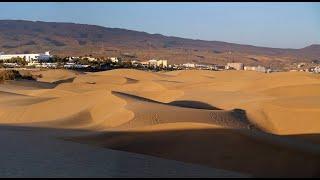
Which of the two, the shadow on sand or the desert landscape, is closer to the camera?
the shadow on sand

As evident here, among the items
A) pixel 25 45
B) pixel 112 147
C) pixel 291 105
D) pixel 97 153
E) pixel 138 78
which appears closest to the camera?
pixel 97 153

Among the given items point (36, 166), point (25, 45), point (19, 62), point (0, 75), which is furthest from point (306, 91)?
point (25, 45)

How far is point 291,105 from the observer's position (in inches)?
996

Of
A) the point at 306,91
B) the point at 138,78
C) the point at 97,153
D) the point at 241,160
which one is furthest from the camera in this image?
the point at 138,78

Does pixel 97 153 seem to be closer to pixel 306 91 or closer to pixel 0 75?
pixel 306 91

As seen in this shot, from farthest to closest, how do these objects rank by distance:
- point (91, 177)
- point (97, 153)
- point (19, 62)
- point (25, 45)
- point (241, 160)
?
point (25, 45) < point (19, 62) < point (97, 153) < point (241, 160) < point (91, 177)

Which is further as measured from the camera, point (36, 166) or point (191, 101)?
point (191, 101)

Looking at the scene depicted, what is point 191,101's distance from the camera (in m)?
30.7

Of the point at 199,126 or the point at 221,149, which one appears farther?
the point at 199,126

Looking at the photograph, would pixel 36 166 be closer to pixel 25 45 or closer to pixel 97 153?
pixel 97 153

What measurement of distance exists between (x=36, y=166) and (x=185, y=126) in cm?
608

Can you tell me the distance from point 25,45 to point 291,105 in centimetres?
15960

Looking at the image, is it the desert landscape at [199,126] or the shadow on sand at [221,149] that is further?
the desert landscape at [199,126]

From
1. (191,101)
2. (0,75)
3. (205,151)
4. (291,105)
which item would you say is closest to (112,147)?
(205,151)
